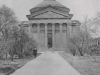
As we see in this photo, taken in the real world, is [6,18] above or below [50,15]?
below

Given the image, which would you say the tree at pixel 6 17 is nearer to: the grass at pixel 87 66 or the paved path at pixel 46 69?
the grass at pixel 87 66

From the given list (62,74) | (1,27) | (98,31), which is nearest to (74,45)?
(98,31)

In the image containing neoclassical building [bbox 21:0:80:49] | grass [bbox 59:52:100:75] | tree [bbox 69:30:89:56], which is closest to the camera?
grass [bbox 59:52:100:75]

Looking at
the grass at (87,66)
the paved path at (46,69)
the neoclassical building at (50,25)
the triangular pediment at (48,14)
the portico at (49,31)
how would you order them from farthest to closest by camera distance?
1. the portico at (49,31)
2. the neoclassical building at (50,25)
3. the triangular pediment at (48,14)
4. the grass at (87,66)
5. the paved path at (46,69)

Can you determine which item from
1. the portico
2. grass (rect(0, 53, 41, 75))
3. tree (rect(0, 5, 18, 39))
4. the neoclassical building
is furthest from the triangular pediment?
grass (rect(0, 53, 41, 75))

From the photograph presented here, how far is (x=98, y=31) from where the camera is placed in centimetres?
1998

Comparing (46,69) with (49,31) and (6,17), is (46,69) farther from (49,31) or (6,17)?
(49,31)

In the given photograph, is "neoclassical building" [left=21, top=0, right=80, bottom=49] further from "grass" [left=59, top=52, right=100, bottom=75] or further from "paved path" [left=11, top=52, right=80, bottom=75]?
"paved path" [left=11, top=52, right=80, bottom=75]

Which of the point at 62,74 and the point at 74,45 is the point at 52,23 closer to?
the point at 74,45

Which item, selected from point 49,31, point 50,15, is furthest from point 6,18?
point 49,31

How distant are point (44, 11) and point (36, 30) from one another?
273 inches

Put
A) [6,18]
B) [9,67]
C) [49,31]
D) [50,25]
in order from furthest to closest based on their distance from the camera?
1. [49,31]
2. [50,25]
3. [6,18]
4. [9,67]

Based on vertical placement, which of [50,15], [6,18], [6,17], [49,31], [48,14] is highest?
[48,14]

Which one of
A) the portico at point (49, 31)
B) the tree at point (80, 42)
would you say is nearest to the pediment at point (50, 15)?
the portico at point (49, 31)
